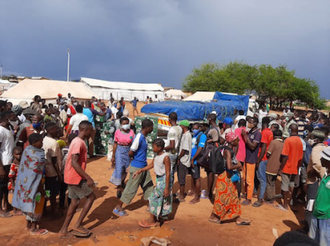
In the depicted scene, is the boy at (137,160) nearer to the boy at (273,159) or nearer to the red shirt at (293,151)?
the boy at (273,159)

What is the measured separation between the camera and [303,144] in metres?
5.49

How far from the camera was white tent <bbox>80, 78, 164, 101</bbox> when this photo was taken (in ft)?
138

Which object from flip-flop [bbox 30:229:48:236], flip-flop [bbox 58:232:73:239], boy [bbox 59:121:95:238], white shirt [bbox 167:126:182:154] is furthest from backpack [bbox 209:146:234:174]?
flip-flop [bbox 30:229:48:236]

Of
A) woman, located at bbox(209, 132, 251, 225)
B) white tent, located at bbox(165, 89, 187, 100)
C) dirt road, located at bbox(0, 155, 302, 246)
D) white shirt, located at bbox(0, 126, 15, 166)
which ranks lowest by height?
dirt road, located at bbox(0, 155, 302, 246)

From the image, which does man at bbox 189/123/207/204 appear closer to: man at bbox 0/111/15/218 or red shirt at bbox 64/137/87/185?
red shirt at bbox 64/137/87/185

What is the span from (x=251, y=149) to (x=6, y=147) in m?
4.77

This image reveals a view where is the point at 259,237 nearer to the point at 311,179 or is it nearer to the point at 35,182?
the point at 311,179

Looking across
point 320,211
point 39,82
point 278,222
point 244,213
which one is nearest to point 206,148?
point 244,213

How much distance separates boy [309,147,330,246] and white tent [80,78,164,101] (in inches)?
1610

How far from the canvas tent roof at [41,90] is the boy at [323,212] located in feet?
70.3

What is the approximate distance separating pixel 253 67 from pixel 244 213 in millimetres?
41533

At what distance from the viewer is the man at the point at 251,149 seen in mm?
5445

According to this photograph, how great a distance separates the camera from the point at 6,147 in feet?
14.3

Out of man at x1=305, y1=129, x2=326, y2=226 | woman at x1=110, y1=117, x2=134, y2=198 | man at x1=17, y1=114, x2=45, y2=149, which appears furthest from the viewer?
woman at x1=110, y1=117, x2=134, y2=198
